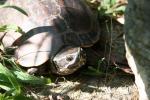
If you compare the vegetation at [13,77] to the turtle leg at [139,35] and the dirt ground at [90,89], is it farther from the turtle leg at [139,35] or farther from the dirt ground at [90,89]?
the turtle leg at [139,35]

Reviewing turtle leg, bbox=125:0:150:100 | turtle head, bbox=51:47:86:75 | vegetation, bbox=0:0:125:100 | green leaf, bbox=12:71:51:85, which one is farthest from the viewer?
turtle head, bbox=51:47:86:75

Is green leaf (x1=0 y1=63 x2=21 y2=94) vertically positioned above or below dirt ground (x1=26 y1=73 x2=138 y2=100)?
above

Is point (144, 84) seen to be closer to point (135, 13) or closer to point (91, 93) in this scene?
point (135, 13)

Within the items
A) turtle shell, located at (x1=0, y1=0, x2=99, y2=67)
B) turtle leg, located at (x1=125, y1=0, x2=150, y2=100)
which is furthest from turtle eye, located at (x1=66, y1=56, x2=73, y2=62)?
turtle leg, located at (x1=125, y1=0, x2=150, y2=100)

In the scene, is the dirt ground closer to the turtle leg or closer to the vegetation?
the vegetation

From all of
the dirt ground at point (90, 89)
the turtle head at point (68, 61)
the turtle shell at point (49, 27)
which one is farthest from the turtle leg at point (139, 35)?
the turtle shell at point (49, 27)

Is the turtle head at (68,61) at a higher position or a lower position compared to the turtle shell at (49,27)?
lower

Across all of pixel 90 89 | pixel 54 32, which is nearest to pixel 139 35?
pixel 90 89

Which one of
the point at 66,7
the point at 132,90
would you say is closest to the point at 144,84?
the point at 132,90
